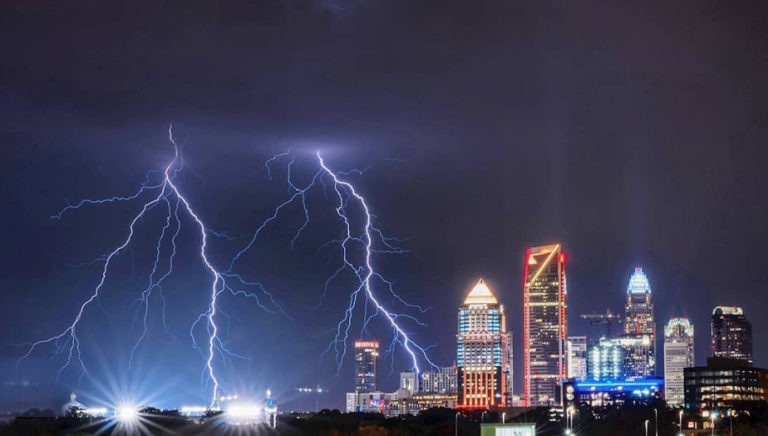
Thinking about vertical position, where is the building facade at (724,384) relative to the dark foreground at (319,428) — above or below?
above

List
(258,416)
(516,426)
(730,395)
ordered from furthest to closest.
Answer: (730,395) → (258,416) → (516,426)

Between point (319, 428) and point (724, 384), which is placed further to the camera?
point (724, 384)

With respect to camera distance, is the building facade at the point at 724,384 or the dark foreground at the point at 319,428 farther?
the building facade at the point at 724,384

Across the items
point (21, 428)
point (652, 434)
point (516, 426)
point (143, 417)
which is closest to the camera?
point (516, 426)

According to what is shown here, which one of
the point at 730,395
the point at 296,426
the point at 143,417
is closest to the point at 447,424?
the point at 296,426

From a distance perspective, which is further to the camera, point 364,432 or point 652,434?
point 652,434

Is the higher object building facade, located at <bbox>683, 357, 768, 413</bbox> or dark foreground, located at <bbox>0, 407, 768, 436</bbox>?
building facade, located at <bbox>683, 357, 768, 413</bbox>

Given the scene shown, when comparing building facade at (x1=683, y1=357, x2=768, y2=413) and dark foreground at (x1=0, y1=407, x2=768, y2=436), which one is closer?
dark foreground at (x1=0, y1=407, x2=768, y2=436)

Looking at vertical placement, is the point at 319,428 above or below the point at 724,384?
below

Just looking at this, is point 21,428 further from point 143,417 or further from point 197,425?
point 143,417
